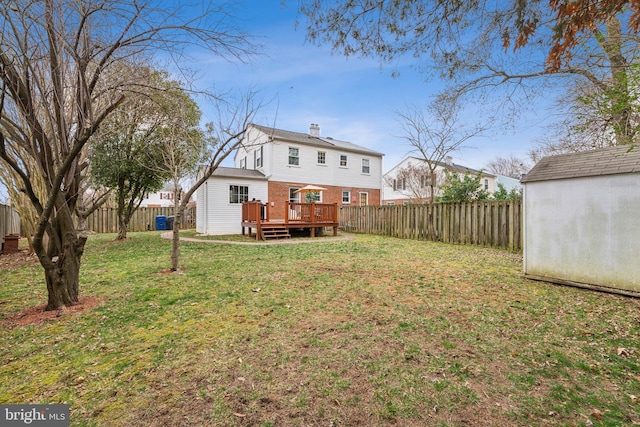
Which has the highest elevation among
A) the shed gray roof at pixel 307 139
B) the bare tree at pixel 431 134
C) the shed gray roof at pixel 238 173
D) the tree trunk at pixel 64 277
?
the shed gray roof at pixel 307 139

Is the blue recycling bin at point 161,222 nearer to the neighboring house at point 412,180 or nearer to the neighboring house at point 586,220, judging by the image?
the neighboring house at point 412,180

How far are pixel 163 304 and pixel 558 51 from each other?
6.16 metres

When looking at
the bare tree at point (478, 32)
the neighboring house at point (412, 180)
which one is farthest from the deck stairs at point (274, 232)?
the neighboring house at point (412, 180)

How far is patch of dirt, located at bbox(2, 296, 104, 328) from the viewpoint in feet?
12.4

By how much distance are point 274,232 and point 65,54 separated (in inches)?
396

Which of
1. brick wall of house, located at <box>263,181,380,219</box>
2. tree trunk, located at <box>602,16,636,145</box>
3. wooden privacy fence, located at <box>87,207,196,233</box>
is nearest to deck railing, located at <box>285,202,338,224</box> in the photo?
brick wall of house, located at <box>263,181,380,219</box>

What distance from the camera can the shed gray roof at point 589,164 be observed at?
4535 millimetres

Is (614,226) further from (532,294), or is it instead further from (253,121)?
(253,121)

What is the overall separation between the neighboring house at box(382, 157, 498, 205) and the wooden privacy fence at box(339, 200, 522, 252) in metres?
10.2

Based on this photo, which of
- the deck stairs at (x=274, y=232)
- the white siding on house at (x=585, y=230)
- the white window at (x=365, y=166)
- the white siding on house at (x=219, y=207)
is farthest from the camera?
the white window at (x=365, y=166)

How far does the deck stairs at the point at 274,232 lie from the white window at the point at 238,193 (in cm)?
381

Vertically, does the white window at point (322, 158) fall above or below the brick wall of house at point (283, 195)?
above

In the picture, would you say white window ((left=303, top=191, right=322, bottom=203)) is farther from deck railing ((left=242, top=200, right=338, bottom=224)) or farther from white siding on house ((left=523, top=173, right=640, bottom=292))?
white siding on house ((left=523, top=173, right=640, bottom=292))

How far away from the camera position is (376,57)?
4.21m
